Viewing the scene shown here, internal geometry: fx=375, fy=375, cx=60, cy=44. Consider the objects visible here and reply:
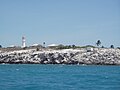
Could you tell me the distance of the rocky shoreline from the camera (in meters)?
169

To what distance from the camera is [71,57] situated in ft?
558

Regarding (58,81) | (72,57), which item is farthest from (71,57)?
(58,81)

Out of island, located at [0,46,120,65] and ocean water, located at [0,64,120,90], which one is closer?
ocean water, located at [0,64,120,90]

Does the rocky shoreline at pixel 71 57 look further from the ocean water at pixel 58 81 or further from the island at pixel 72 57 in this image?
the ocean water at pixel 58 81

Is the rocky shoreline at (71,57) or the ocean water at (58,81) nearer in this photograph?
the ocean water at (58,81)

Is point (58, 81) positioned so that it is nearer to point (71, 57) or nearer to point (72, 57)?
point (71, 57)

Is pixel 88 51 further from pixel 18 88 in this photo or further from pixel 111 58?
pixel 18 88

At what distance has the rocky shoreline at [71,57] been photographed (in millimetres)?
169125

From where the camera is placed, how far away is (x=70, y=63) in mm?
172000

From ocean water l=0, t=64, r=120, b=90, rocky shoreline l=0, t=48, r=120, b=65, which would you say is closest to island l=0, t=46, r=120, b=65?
rocky shoreline l=0, t=48, r=120, b=65

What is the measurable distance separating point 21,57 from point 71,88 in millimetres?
130769

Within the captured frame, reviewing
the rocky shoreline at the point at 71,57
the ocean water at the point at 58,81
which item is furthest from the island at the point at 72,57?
the ocean water at the point at 58,81

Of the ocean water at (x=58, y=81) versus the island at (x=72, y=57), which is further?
the island at (x=72, y=57)

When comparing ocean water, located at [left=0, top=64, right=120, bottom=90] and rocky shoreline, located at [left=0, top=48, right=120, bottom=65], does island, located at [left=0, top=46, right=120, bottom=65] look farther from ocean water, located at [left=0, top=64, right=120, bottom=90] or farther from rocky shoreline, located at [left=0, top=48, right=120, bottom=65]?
ocean water, located at [left=0, top=64, right=120, bottom=90]
